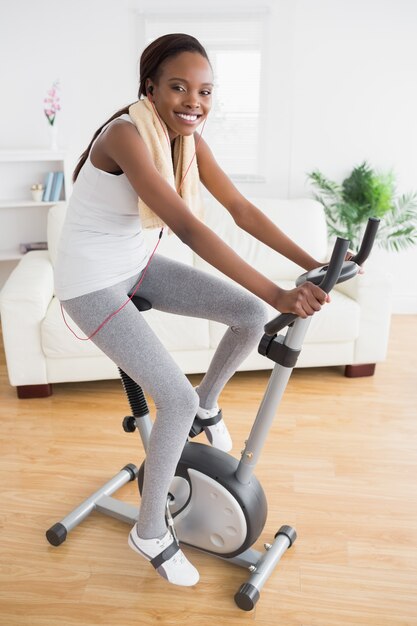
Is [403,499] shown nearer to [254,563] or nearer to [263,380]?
[254,563]

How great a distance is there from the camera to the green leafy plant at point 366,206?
3.63 metres

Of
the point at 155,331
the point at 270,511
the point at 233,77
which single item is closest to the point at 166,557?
the point at 270,511

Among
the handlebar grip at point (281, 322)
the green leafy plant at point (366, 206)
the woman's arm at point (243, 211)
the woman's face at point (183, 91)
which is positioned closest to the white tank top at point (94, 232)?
the woman's face at point (183, 91)

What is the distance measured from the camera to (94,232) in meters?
1.43

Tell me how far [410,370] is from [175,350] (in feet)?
4.15

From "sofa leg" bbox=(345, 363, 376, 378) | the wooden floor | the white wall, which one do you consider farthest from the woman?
the white wall

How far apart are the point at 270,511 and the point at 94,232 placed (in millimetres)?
1100

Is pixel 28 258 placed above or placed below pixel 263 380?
above

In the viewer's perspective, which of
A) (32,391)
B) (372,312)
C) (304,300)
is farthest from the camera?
(372,312)

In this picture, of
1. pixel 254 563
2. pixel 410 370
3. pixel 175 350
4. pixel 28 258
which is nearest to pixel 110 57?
pixel 28 258

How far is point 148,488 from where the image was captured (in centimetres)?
145

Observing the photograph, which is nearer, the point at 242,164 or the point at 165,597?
the point at 165,597

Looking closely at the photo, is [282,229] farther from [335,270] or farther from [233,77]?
[335,270]

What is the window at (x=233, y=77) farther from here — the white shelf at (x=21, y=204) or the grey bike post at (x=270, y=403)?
the grey bike post at (x=270, y=403)
